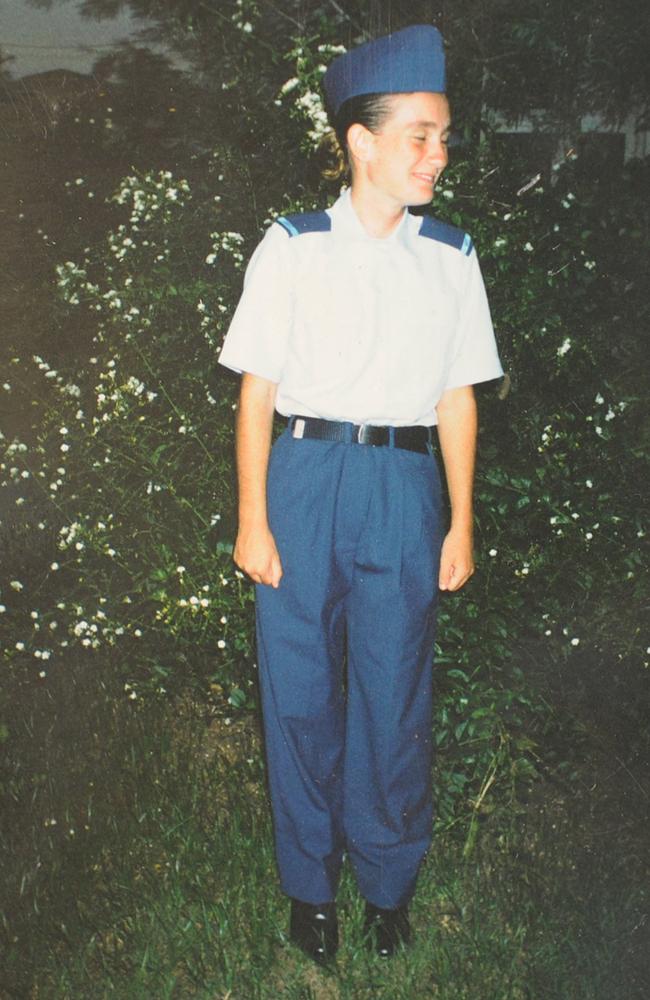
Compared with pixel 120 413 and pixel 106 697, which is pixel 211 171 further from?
pixel 106 697

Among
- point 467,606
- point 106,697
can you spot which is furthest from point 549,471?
point 106,697

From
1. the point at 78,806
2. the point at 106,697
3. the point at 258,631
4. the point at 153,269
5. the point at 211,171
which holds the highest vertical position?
the point at 211,171

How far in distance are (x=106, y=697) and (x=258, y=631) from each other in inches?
56.2

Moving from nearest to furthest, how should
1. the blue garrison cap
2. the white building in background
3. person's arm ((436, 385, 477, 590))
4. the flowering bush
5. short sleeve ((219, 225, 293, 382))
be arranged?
the blue garrison cap
short sleeve ((219, 225, 293, 382))
person's arm ((436, 385, 477, 590))
the flowering bush
the white building in background

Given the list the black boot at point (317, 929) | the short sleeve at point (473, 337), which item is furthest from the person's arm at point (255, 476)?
the black boot at point (317, 929)

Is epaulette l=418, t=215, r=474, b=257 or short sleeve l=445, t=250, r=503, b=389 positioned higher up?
epaulette l=418, t=215, r=474, b=257

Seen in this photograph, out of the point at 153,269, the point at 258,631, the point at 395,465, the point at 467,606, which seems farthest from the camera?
the point at 153,269

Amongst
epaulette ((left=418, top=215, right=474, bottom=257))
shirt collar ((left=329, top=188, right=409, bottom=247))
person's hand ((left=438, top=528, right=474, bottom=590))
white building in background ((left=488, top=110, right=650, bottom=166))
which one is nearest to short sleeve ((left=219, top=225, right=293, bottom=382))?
shirt collar ((left=329, top=188, right=409, bottom=247))

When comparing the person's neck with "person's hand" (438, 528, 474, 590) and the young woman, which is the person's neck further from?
"person's hand" (438, 528, 474, 590)

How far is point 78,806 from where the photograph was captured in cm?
320

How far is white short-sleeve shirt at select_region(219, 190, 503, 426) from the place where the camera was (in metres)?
2.32

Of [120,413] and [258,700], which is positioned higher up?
[120,413]

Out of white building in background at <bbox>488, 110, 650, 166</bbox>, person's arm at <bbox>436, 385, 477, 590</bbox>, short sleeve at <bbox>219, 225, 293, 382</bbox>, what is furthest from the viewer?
white building in background at <bbox>488, 110, 650, 166</bbox>

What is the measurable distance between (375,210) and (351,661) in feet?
3.51
